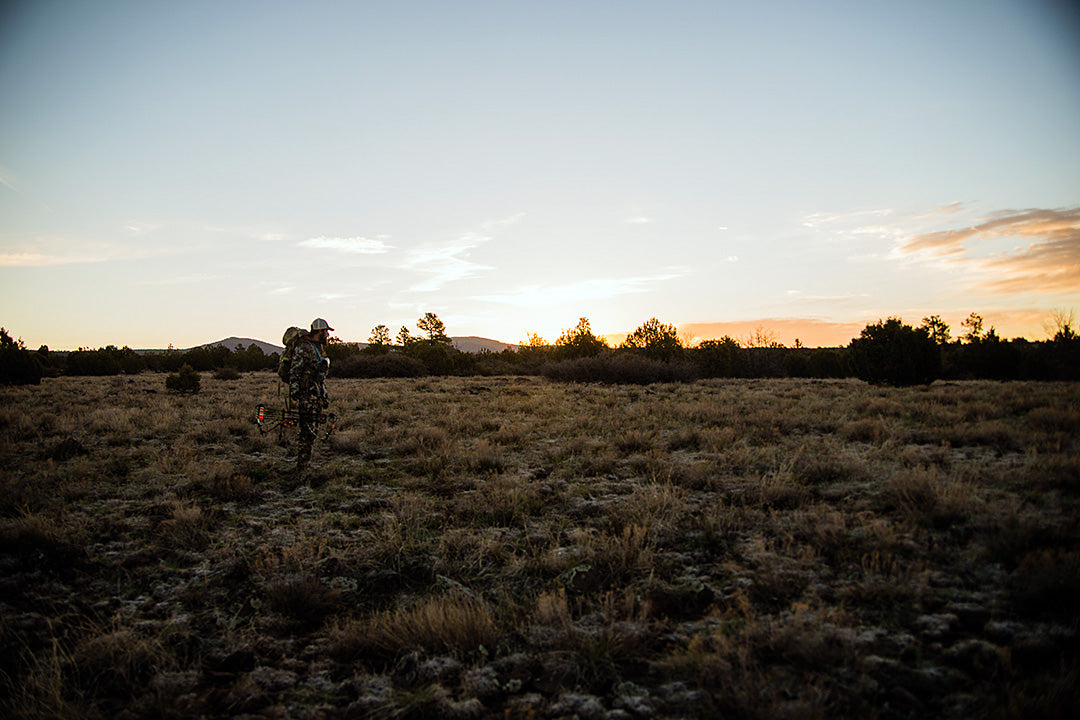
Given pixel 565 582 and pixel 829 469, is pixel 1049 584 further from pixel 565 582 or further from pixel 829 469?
pixel 565 582

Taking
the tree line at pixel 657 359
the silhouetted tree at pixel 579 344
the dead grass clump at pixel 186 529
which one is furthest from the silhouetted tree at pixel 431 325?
the dead grass clump at pixel 186 529

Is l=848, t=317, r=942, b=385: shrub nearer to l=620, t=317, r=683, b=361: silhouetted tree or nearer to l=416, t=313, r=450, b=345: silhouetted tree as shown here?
l=620, t=317, r=683, b=361: silhouetted tree

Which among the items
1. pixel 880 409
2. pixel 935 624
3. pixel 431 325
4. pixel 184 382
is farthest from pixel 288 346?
pixel 431 325

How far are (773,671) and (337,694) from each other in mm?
3108

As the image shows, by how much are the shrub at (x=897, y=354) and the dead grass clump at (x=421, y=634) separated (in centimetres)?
2341

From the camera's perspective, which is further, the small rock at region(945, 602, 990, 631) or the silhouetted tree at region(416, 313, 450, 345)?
the silhouetted tree at region(416, 313, 450, 345)

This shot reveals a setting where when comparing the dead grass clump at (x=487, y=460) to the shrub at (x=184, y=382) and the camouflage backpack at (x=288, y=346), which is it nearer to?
the camouflage backpack at (x=288, y=346)

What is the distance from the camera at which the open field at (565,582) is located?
11.3 feet

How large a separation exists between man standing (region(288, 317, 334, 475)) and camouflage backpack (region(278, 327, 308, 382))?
57 millimetres

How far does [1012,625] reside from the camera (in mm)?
3689

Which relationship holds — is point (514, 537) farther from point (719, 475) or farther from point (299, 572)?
point (719, 475)

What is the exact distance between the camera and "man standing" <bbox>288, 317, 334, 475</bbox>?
964 centimetres

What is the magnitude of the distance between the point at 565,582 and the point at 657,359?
29.7 m

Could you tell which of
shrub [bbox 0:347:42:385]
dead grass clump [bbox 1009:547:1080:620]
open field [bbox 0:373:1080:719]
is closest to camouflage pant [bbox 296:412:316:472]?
open field [bbox 0:373:1080:719]
